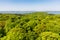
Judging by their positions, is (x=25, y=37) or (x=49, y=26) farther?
(x=49, y=26)

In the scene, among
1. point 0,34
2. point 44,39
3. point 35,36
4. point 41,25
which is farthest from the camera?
point 41,25

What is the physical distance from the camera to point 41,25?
40.6 metres

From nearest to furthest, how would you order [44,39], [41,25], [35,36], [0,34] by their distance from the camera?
[44,39] → [35,36] → [0,34] → [41,25]

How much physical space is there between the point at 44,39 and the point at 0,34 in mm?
13367

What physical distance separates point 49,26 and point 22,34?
33.6 ft

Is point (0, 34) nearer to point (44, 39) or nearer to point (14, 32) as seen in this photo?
point (14, 32)

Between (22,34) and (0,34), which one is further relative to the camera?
(0,34)

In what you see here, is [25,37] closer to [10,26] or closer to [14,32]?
[14,32]

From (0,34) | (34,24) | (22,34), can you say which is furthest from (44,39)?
(0,34)

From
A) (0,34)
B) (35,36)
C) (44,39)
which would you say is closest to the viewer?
(44,39)

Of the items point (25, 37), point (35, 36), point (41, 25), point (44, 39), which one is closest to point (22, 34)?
point (25, 37)

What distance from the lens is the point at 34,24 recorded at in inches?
1652

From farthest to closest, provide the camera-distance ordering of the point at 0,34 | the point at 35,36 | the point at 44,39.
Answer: the point at 0,34
the point at 35,36
the point at 44,39

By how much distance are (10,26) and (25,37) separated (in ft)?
34.4
